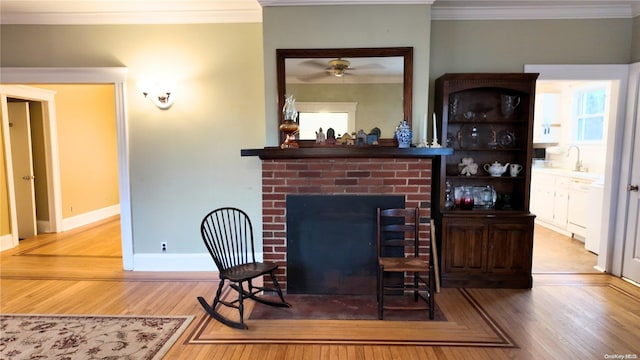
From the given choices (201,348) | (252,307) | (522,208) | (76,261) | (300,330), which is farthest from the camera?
(76,261)

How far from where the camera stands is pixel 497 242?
3.30 metres

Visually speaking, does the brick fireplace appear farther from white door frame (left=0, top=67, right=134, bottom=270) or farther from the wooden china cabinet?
white door frame (left=0, top=67, right=134, bottom=270)

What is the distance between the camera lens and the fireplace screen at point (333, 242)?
10.4 feet

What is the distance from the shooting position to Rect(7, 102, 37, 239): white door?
5.08 meters

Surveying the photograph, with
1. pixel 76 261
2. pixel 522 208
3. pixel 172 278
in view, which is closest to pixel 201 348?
pixel 172 278

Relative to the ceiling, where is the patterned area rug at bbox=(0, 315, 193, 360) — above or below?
below

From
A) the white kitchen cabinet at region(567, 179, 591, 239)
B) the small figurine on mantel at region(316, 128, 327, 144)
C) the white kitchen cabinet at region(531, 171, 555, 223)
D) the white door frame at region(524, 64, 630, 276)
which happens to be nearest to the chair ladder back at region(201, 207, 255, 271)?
the small figurine on mantel at region(316, 128, 327, 144)

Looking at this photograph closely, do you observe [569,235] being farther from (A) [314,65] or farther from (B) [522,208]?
(A) [314,65]

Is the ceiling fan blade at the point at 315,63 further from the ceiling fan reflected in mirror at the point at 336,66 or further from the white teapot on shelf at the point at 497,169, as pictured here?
the white teapot on shelf at the point at 497,169

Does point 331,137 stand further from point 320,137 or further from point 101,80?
point 101,80

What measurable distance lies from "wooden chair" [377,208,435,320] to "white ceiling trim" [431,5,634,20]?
2.02 metres

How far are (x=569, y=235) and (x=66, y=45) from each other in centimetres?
688

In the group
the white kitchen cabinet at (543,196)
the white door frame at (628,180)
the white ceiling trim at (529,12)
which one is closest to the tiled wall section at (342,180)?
the white ceiling trim at (529,12)

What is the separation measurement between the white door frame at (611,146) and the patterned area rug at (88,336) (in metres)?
4.06
